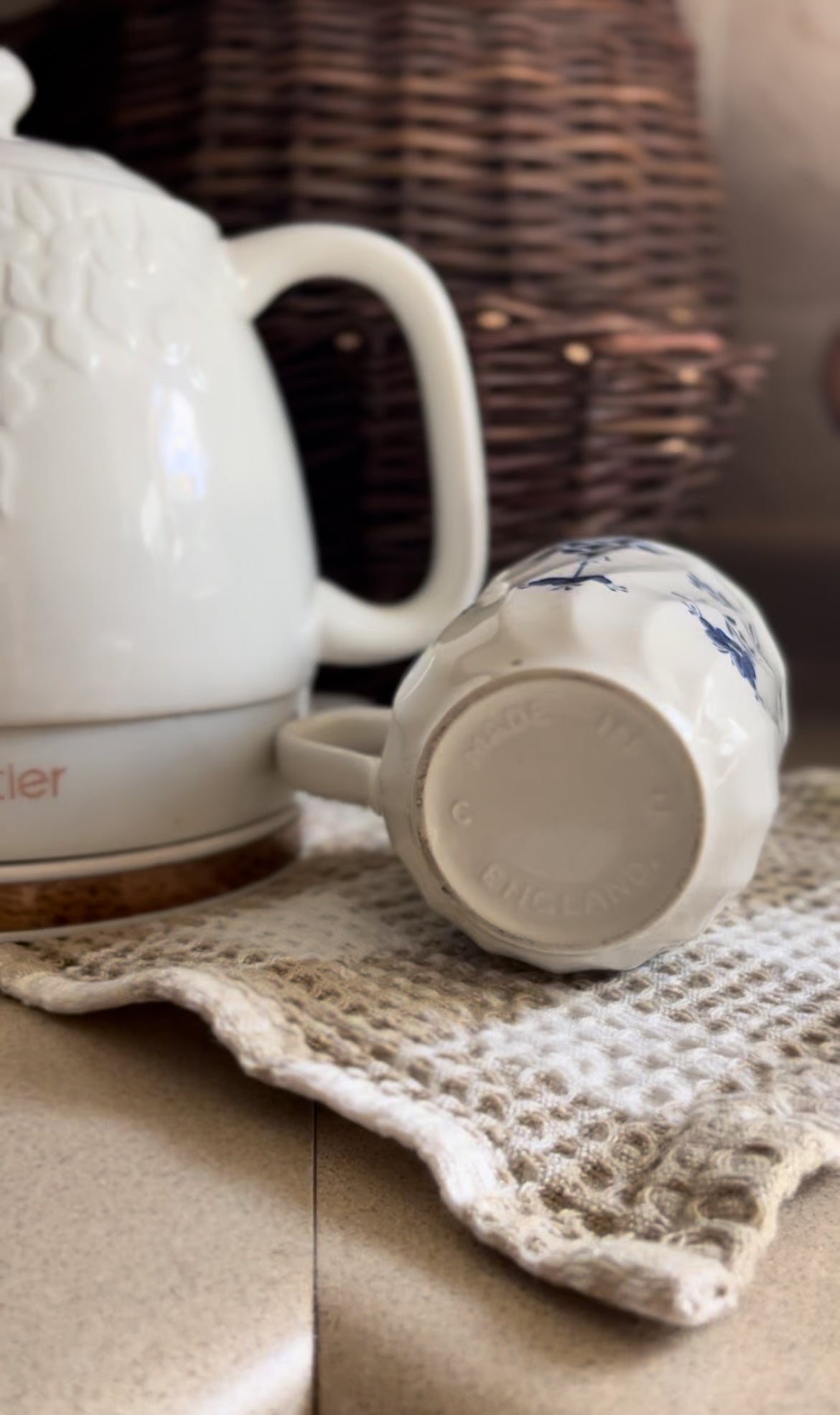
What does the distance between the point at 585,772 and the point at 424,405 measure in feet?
0.77

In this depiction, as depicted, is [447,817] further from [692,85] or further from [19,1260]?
[692,85]

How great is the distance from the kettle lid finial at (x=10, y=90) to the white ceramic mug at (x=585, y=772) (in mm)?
253

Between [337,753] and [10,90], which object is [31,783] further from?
[10,90]

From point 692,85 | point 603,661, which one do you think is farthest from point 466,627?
point 692,85

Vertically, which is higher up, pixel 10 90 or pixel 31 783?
pixel 10 90

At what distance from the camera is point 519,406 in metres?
0.63

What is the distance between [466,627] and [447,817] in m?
0.06

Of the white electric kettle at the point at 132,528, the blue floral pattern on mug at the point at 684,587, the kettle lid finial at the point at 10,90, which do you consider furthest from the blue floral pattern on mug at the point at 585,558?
the kettle lid finial at the point at 10,90

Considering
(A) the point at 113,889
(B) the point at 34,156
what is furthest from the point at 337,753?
(B) the point at 34,156

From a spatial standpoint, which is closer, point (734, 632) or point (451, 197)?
point (734, 632)

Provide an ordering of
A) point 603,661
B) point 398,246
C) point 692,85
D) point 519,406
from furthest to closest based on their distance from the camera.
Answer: point 692,85 → point 519,406 → point 398,246 → point 603,661

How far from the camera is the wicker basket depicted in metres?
0.62

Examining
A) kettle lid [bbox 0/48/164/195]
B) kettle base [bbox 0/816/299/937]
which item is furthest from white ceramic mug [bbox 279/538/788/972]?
kettle lid [bbox 0/48/164/195]

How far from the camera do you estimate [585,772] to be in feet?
1.23
